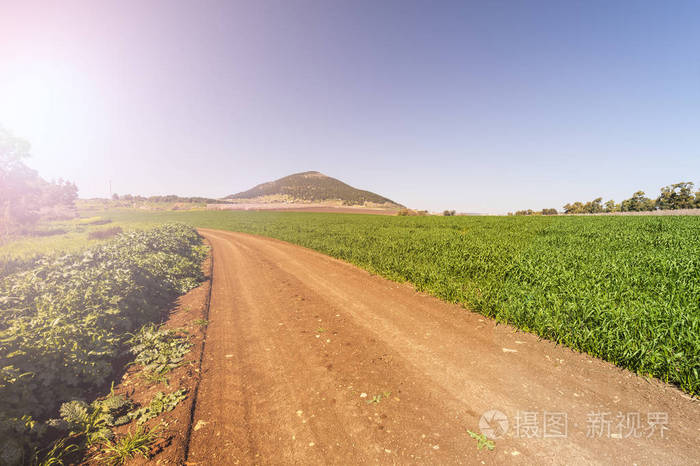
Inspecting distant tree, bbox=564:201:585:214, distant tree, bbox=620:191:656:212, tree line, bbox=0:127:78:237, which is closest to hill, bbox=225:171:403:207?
distant tree, bbox=564:201:585:214

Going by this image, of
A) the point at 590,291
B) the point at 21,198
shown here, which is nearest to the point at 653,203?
the point at 590,291

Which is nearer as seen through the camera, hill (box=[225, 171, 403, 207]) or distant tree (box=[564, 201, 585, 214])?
distant tree (box=[564, 201, 585, 214])

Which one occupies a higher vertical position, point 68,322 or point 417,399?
point 68,322

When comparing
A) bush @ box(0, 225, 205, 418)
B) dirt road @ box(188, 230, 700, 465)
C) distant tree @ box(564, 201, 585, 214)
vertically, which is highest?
distant tree @ box(564, 201, 585, 214)

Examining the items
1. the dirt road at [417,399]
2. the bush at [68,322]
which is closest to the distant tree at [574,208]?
the dirt road at [417,399]

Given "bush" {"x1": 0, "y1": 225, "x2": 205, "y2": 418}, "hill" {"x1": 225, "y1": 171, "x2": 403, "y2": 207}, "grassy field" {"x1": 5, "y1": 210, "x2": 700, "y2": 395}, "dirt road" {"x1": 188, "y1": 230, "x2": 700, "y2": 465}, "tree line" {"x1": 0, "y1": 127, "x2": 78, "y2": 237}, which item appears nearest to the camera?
"dirt road" {"x1": 188, "y1": 230, "x2": 700, "y2": 465}

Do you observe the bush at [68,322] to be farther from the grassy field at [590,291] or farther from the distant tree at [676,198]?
the distant tree at [676,198]

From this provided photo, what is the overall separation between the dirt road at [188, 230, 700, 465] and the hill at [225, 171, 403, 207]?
426ft

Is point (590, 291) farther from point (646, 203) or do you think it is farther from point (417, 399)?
point (646, 203)

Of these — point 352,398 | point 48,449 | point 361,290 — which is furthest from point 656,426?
point 48,449

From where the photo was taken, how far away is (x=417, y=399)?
402 centimetres

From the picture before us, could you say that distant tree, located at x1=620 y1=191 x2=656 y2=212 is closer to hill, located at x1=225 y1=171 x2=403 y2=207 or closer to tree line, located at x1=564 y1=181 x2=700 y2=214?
tree line, located at x1=564 y1=181 x2=700 y2=214

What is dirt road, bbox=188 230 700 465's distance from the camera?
310 cm

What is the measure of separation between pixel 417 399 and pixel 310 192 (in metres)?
156
